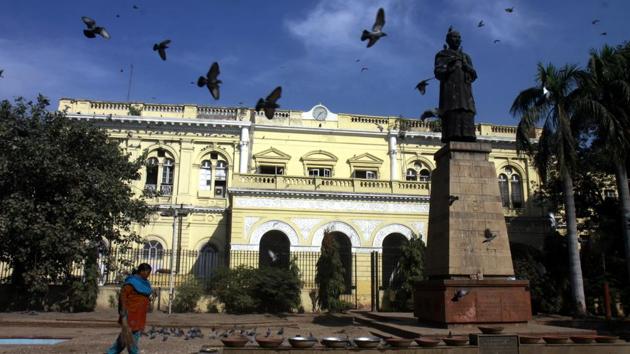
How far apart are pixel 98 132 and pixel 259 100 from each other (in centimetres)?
1010

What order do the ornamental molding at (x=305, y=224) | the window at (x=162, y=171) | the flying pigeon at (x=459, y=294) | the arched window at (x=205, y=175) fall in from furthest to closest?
the arched window at (x=205, y=175) < the window at (x=162, y=171) < the ornamental molding at (x=305, y=224) < the flying pigeon at (x=459, y=294)

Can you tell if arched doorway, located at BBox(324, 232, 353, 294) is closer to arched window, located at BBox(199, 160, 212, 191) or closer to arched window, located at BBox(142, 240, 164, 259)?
arched window, located at BBox(199, 160, 212, 191)

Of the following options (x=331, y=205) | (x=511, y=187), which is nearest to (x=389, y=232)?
(x=331, y=205)

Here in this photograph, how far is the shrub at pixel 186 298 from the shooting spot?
18.3m

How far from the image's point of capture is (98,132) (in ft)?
59.9

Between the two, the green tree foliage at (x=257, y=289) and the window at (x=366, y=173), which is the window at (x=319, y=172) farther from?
the green tree foliage at (x=257, y=289)

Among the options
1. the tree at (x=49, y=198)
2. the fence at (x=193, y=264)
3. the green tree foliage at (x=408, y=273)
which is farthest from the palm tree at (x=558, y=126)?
the tree at (x=49, y=198)

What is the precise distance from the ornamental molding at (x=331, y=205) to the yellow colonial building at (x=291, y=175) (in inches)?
1.8

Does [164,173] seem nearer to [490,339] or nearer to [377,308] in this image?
[377,308]

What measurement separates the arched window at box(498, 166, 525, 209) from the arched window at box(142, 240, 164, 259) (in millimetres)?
19768

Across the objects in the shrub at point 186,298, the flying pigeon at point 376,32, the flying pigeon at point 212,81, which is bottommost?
the shrub at point 186,298

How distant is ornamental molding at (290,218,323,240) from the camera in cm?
2338

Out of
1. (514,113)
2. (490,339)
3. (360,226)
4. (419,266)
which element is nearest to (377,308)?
(419,266)

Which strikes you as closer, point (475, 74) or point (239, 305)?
point (475, 74)
